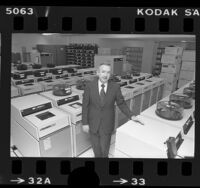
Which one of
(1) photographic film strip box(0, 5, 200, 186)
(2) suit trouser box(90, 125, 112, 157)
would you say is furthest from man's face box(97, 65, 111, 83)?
(2) suit trouser box(90, 125, 112, 157)

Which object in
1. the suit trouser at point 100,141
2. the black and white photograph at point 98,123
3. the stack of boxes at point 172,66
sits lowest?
the suit trouser at point 100,141

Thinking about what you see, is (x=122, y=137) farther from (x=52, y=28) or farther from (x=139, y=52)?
(x=139, y=52)

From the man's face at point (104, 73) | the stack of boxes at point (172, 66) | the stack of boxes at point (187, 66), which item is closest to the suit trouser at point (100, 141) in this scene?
the man's face at point (104, 73)

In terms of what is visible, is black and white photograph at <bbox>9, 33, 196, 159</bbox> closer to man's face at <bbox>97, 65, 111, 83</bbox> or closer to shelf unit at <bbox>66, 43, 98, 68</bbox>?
man's face at <bbox>97, 65, 111, 83</bbox>

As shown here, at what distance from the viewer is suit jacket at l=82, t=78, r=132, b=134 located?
1.39m

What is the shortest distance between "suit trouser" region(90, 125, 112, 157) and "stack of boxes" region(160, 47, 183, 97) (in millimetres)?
Answer: 3005

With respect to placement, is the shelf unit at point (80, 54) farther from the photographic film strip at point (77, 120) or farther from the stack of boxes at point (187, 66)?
the photographic film strip at point (77, 120)

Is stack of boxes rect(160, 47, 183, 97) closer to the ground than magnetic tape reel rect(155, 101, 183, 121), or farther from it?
farther from it

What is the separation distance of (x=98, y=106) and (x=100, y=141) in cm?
39

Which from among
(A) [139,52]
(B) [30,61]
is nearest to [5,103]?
(B) [30,61]

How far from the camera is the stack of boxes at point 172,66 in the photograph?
4.13m

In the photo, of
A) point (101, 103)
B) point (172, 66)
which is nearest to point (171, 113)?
point (101, 103)

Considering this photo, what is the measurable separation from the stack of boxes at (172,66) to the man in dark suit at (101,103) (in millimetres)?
3040

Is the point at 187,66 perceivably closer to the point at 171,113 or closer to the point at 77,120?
the point at 171,113
